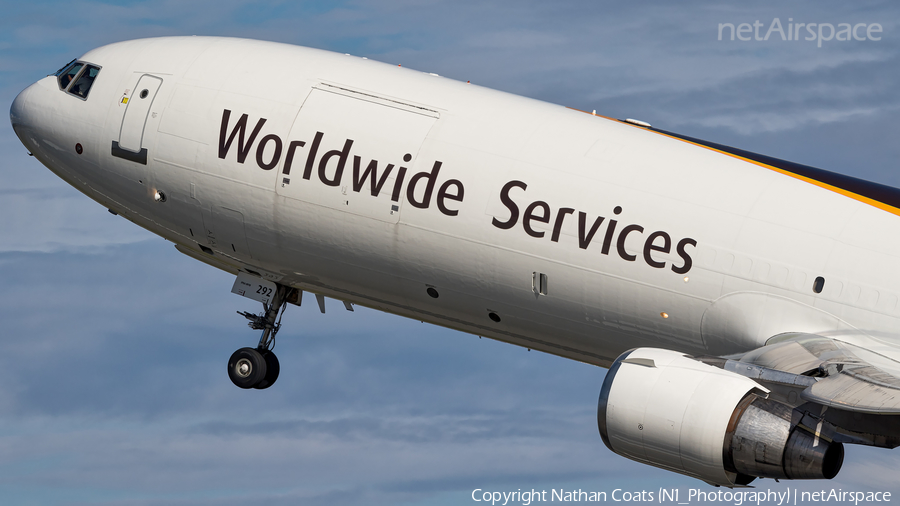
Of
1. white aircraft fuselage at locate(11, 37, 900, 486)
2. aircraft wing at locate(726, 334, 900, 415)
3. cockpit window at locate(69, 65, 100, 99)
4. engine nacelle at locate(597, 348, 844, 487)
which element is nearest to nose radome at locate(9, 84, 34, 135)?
white aircraft fuselage at locate(11, 37, 900, 486)

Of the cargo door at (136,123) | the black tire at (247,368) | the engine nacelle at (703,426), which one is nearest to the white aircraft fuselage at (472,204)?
the cargo door at (136,123)

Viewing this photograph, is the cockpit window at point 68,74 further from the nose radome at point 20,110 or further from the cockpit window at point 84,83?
the nose radome at point 20,110

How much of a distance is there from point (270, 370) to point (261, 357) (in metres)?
0.51

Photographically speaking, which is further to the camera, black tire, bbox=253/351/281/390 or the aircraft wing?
black tire, bbox=253/351/281/390

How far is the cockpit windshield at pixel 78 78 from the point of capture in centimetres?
3409

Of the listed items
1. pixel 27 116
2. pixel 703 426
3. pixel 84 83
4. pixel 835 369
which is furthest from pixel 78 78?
pixel 835 369

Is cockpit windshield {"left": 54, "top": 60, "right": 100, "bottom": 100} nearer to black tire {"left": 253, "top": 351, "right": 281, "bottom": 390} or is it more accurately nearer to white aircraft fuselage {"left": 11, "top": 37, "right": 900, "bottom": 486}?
white aircraft fuselage {"left": 11, "top": 37, "right": 900, "bottom": 486}

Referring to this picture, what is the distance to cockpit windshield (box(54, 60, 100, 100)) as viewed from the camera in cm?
3409

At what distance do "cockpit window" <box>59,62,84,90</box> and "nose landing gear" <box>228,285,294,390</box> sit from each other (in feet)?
26.6

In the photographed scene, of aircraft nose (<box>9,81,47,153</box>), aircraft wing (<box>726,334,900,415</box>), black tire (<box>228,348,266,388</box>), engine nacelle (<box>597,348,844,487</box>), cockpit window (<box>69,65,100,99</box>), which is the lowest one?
black tire (<box>228,348,266,388</box>)

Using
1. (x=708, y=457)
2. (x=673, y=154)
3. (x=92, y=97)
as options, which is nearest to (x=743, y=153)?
(x=673, y=154)

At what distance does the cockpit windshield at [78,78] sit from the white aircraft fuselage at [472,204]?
0.27 meters

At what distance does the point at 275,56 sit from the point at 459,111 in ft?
18.7

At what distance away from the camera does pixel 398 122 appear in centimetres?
3045
